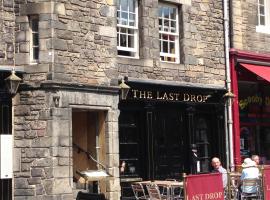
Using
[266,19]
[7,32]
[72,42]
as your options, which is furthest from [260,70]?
[7,32]

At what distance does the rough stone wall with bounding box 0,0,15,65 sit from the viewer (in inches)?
525

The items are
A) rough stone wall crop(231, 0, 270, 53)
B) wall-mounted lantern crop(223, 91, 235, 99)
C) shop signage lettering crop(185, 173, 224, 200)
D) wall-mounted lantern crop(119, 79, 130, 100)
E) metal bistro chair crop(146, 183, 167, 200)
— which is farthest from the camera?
rough stone wall crop(231, 0, 270, 53)

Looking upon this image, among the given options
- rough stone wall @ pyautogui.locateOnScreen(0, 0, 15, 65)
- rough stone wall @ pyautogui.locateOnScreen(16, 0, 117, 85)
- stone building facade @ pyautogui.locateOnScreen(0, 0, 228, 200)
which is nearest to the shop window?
stone building facade @ pyautogui.locateOnScreen(0, 0, 228, 200)

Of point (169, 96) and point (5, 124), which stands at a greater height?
point (169, 96)

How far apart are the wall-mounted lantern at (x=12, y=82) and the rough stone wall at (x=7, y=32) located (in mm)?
439

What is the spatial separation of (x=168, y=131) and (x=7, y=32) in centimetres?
524

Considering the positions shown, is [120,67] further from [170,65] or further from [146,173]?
[146,173]

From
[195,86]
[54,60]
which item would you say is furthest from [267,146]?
[54,60]

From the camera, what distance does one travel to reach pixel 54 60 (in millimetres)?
13242

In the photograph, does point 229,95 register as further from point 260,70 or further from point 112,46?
point 112,46

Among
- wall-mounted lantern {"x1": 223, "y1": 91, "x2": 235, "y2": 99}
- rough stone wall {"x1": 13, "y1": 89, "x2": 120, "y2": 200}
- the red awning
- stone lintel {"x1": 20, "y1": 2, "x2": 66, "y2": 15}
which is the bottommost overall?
rough stone wall {"x1": 13, "y1": 89, "x2": 120, "y2": 200}

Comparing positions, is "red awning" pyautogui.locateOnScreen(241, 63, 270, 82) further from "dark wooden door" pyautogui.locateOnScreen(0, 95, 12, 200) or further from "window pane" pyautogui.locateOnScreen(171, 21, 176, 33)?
"dark wooden door" pyautogui.locateOnScreen(0, 95, 12, 200)

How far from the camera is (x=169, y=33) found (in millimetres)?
16516

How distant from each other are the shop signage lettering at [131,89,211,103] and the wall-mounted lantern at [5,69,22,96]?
3.23 m
